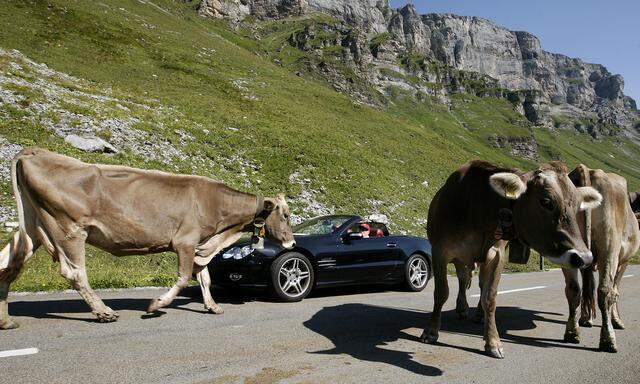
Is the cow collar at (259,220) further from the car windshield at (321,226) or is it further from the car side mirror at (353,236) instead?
the car side mirror at (353,236)

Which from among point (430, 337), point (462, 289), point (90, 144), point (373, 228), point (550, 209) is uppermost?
point (90, 144)

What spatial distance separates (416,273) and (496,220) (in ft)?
19.8

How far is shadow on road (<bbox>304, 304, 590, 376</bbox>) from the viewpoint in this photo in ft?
18.5

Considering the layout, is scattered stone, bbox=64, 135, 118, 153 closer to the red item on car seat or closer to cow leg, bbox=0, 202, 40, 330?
the red item on car seat

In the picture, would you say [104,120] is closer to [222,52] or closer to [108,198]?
[108,198]

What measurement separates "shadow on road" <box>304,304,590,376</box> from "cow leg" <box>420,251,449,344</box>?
0.47 ft

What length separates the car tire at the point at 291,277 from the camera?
8.87 metres

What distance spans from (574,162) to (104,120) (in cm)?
14931

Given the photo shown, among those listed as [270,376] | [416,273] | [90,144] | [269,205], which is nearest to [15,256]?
[269,205]

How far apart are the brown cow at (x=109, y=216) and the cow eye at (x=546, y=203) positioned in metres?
4.99

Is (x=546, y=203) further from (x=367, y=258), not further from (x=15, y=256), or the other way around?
(x=15, y=256)

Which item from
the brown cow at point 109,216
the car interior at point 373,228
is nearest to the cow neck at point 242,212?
the brown cow at point 109,216

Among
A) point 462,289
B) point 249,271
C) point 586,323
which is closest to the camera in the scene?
point 586,323

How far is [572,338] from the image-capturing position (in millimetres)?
6578
